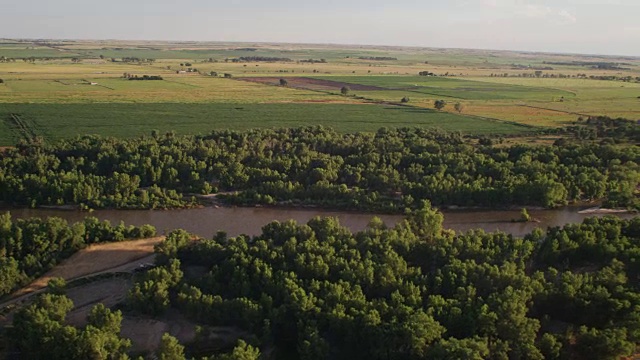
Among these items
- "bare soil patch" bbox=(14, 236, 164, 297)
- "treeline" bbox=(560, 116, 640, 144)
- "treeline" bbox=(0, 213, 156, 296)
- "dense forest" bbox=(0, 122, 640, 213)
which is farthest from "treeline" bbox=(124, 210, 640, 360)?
"treeline" bbox=(560, 116, 640, 144)

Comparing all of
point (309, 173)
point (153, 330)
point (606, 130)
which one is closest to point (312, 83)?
point (606, 130)

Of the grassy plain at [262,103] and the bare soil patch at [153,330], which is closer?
the bare soil patch at [153,330]

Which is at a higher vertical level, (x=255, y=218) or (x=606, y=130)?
(x=606, y=130)

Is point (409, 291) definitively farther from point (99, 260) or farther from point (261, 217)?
point (261, 217)

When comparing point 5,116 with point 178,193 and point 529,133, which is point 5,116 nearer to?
point 178,193

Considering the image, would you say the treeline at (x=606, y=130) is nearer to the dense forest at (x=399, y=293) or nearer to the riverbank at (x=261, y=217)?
the riverbank at (x=261, y=217)

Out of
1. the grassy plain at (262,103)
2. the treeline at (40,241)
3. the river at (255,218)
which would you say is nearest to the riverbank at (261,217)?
the river at (255,218)

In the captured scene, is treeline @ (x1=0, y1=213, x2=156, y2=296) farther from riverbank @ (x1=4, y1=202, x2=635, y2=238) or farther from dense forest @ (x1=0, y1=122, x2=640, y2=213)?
dense forest @ (x1=0, y1=122, x2=640, y2=213)
